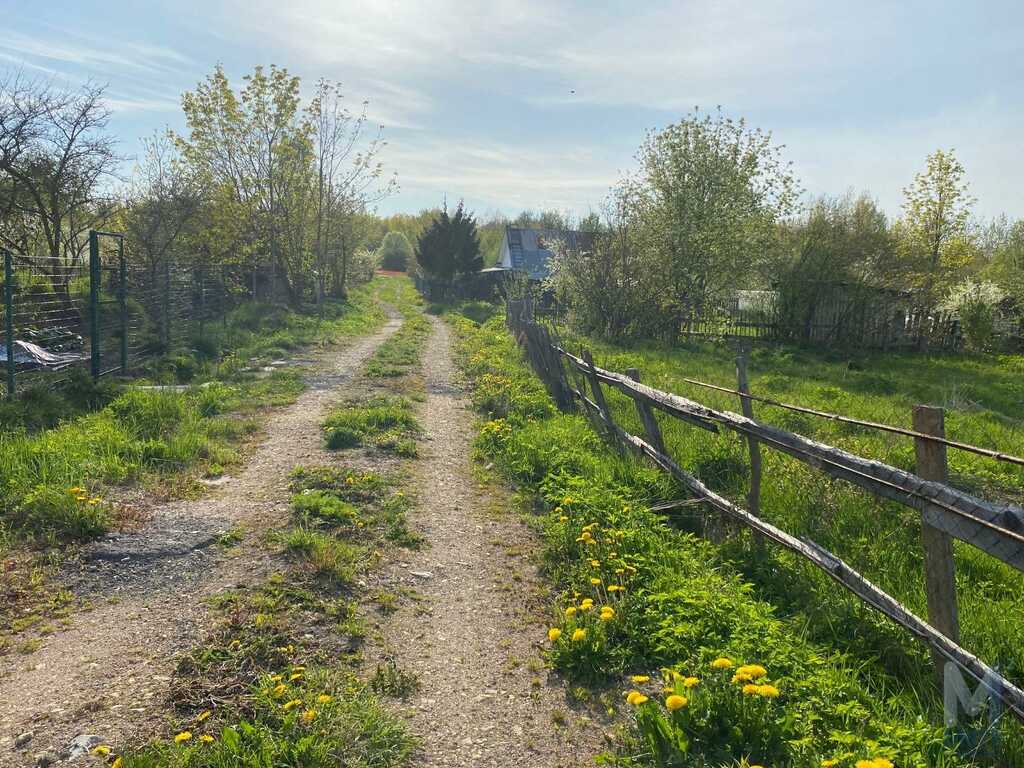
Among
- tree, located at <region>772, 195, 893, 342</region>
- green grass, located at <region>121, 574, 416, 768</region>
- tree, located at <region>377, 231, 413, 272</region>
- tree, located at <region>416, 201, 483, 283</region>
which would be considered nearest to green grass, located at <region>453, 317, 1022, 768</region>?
green grass, located at <region>121, 574, 416, 768</region>

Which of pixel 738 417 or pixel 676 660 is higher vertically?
pixel 738 417

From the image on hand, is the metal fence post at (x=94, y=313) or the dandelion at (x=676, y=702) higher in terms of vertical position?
the metal fence post at (x=94, y=313)

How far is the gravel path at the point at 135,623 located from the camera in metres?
3.19

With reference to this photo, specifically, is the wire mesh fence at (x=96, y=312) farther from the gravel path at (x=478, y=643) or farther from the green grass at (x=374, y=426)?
the gravel path at (x=478, y=643)

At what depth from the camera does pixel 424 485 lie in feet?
23.2

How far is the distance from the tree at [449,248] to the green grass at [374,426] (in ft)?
101

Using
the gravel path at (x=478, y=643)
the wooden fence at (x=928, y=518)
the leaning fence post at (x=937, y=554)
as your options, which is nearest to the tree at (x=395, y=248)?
the gravel path at (x=478, y=643)

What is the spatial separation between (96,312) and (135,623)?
26.5 feet

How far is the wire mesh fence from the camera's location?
969 centimetres

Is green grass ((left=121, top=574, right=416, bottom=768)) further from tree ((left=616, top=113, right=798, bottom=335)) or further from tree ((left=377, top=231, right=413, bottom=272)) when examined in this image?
tree ((left=377, top=231, right=413, bottom=272))

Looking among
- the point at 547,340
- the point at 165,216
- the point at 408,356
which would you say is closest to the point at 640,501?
the point at 547,340

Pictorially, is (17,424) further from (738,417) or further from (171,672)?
(738,417)

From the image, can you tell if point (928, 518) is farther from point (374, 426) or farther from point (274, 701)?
point (374, 426)

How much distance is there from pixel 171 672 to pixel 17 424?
5.22 m
